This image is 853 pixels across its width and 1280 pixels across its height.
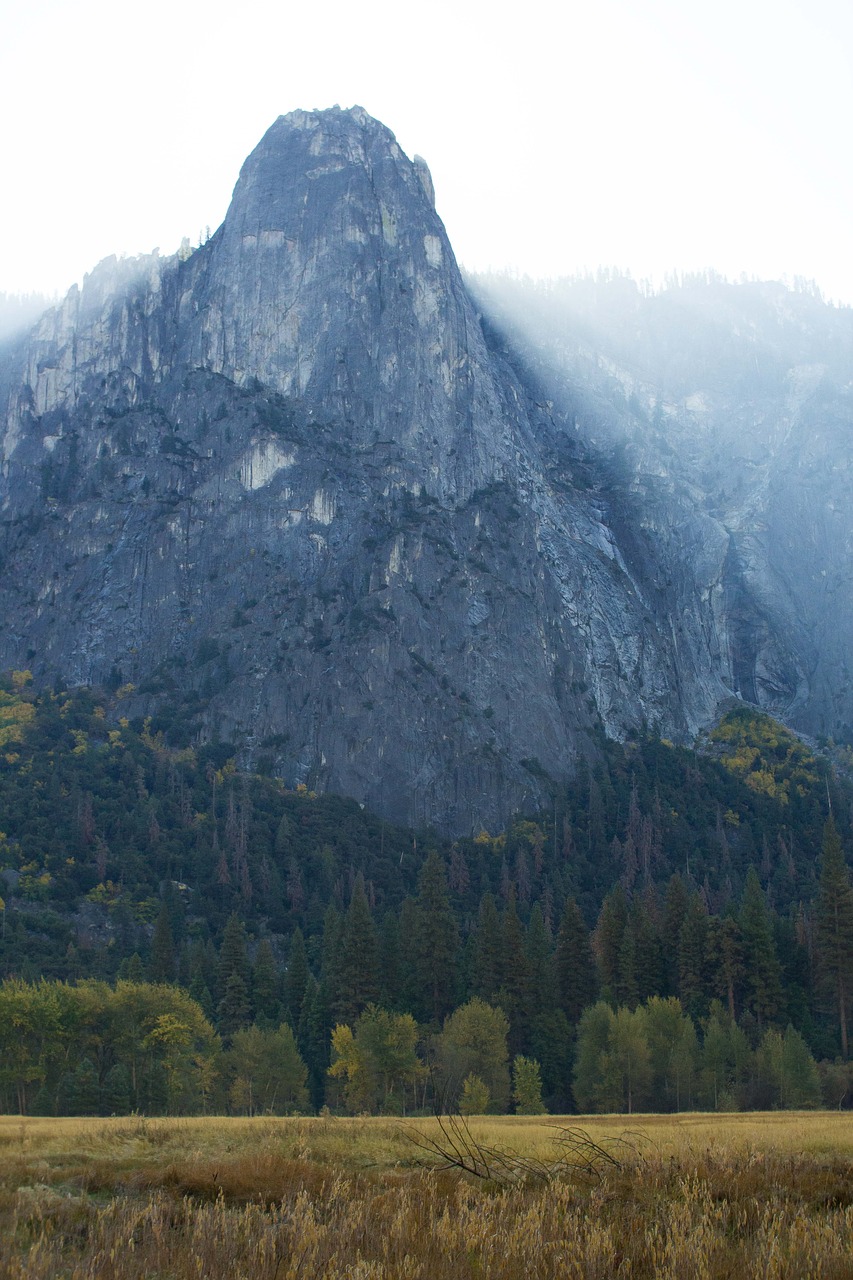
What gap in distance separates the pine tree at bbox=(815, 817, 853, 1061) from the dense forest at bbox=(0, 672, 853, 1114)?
0.21 m

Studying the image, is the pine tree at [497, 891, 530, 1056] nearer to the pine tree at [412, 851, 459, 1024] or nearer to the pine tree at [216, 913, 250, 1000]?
the pine tree at [412, 851, 459, 1024]

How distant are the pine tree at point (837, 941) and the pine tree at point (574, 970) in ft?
58.0

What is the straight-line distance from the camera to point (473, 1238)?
1747 centimetres

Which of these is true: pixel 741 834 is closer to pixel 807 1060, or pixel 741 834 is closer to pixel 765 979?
pixel 765 979

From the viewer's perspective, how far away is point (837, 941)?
8138 centimetres

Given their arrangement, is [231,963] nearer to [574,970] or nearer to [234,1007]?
[234,1007]

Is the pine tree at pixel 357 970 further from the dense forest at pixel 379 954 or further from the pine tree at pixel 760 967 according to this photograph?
the pine tree at pixel 760 967

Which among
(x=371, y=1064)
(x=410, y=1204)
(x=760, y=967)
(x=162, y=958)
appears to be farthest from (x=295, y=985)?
(x=410, y=1204)

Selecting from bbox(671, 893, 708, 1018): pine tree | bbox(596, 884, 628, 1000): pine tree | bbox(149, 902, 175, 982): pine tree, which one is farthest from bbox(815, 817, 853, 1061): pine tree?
bbox(149, 902, 175, 982): pine tree

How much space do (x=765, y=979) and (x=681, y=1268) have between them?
71.3 meters

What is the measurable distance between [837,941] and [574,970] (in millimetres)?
20825

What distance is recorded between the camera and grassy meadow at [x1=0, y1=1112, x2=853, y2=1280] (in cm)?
1667

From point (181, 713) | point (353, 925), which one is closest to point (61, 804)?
point (181, 713)

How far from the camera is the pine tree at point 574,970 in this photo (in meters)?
90.4
